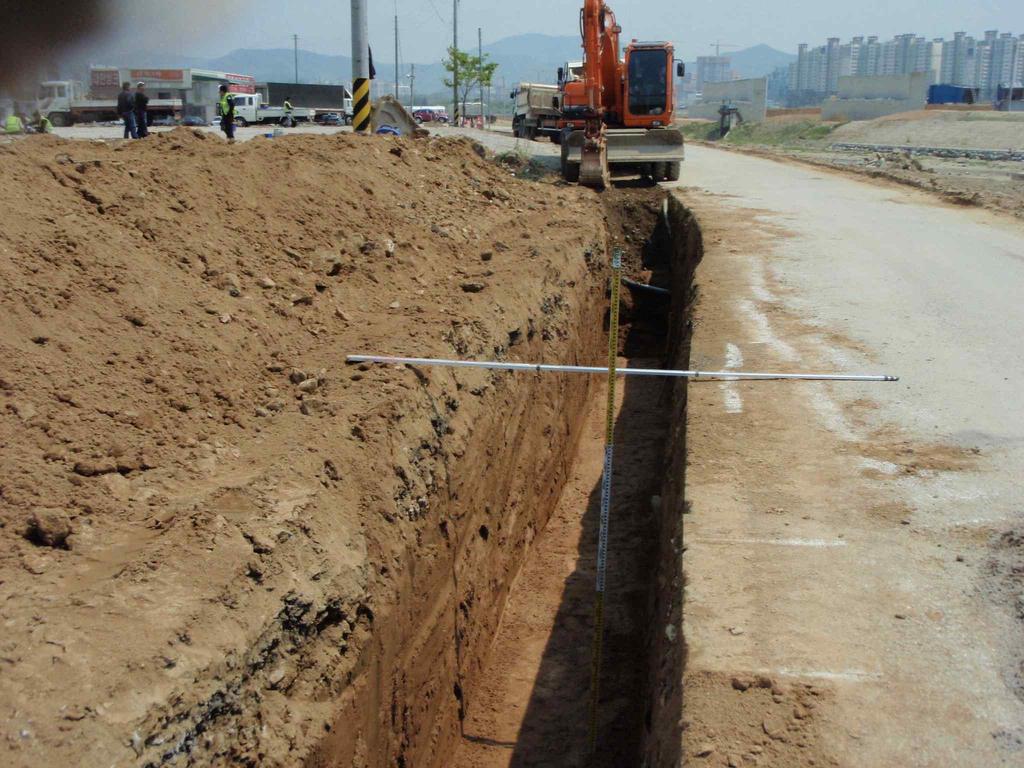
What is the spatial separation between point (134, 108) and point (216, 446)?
15.7 meters

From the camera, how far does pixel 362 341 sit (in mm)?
7117

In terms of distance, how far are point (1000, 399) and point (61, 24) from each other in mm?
7603

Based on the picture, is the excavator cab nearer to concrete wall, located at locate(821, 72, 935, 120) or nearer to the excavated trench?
the excavated trench

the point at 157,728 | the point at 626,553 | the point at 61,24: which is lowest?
the point at 626,553

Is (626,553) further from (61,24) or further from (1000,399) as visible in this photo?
(61,24)

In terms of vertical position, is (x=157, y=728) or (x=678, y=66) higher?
(x=678, y=66)

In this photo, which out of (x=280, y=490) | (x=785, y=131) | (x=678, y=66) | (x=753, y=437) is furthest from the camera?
(x=785, y=131)

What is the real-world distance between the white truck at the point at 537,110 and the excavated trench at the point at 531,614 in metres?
25.7

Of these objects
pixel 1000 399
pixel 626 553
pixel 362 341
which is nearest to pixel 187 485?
pixel 362 341

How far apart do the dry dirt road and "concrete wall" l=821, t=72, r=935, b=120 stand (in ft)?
198

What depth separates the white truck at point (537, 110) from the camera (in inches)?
1401

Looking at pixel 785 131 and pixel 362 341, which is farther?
pixel 785 131

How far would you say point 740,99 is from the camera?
80625 mm

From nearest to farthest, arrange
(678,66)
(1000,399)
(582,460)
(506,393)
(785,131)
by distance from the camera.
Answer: (1000,399)
(506,393)
(582,460)
(678,66)
(785,131)
